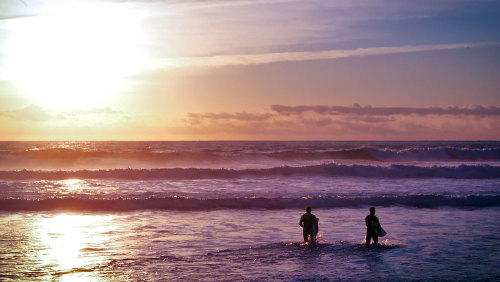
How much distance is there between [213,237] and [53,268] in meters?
5.00

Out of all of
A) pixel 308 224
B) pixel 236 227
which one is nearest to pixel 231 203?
pixel 236 227

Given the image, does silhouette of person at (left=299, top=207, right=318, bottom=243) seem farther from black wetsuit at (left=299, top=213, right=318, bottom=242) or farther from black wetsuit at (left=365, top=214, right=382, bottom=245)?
black wetsuit at (left=365, top=214, right=382, bottom=245)

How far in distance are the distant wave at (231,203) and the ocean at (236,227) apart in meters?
0.05

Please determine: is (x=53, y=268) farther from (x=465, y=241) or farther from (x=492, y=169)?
(x=492, y=169)

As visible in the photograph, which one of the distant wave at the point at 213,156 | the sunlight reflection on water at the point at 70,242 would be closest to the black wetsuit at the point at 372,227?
the sunlight reflection on water at the point at 70,242

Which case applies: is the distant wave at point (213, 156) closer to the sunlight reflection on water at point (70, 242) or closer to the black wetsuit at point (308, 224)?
the sunlight reflection on water at point (70, 242)

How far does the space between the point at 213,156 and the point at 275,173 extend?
60.5ft

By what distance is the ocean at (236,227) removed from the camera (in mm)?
11352

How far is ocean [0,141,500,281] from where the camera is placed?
A: 1135 centimetres

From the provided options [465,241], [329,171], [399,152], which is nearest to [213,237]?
[465,241]

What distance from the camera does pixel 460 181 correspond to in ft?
104

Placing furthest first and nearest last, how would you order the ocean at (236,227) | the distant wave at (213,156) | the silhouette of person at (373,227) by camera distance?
the distant wave at (213,156), the silhouette of person at (373,227), the ocean at (236,227)

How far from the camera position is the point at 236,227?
1666 cm

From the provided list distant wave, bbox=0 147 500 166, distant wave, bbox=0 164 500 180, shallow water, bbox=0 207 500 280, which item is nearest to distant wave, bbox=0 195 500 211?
shallow water, bbox=0 207 500 280
